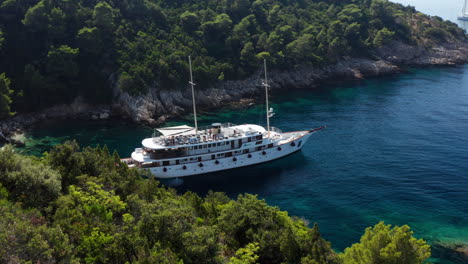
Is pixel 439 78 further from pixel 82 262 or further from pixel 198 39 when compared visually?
pixel 82 262

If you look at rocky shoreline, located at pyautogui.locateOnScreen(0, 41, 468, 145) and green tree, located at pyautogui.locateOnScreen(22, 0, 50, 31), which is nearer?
rocky shoreline, located at pyautogui.locateOnScreen(0, 41, 468, 145)

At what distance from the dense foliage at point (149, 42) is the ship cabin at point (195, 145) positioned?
27.2 meters

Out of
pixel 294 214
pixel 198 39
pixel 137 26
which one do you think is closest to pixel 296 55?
pixel 198 39

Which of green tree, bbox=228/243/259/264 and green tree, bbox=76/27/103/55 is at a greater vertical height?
green tree, bbox=76/27/103/55

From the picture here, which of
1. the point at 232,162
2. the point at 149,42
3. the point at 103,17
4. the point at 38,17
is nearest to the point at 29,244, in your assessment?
the point at 232,162

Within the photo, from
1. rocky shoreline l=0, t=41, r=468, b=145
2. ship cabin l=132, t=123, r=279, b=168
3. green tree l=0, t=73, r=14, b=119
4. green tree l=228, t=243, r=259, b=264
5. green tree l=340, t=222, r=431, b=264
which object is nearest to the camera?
green tree l=340, t=222, r=431, b=264

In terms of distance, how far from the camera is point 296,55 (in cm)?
10950

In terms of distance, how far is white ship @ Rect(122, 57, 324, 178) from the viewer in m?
56.5

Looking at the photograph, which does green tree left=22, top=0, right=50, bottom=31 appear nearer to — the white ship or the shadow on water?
the white ship

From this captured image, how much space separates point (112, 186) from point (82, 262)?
1243 cm

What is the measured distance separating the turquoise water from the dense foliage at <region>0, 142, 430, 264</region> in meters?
13.9

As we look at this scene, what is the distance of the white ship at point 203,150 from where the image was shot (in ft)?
185

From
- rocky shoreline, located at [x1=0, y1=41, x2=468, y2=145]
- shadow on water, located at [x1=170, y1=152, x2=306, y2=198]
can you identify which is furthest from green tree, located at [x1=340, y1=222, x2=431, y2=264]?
rocky shoreline, located at [x1=0, y1=41, x2=468, y2=145]

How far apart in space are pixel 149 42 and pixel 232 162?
46.9 meters
